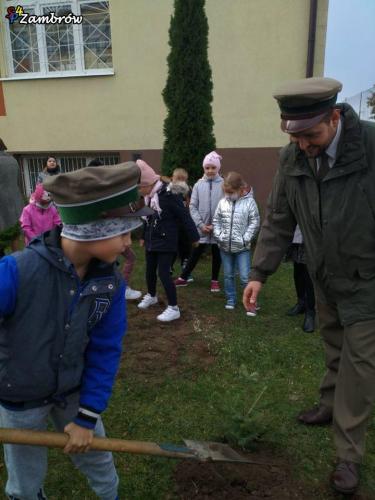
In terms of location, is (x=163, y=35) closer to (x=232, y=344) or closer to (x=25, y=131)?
(x=25, y=131)

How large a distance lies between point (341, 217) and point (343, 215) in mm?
14

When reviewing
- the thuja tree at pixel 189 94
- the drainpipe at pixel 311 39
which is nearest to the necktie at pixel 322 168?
the thuja tree at pixel 189 94

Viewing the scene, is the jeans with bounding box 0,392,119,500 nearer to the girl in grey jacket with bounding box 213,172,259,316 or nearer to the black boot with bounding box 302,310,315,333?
the black boot with bounding box 302,310,315,333

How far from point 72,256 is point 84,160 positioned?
9.73 metres

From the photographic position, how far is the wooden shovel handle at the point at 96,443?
5.42ft

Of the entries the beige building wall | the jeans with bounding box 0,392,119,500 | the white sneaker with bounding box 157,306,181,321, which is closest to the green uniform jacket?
the jeans with bounding box 0,392,119,500

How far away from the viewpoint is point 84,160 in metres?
11.0

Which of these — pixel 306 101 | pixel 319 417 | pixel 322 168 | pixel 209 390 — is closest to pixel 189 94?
pixel 209 390

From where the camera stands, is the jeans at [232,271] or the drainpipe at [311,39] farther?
the drainpipe at [311,39]

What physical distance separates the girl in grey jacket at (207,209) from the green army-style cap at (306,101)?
3.56 meters

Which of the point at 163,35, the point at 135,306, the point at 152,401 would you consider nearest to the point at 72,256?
the point at 152,401

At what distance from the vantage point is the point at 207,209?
5.93 meters

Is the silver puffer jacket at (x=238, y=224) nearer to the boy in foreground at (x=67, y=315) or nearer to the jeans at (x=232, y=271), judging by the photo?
the jeans at (x=232, y=271)

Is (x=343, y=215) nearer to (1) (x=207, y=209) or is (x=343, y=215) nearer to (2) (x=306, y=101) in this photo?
(2) (x=306, y=101)
